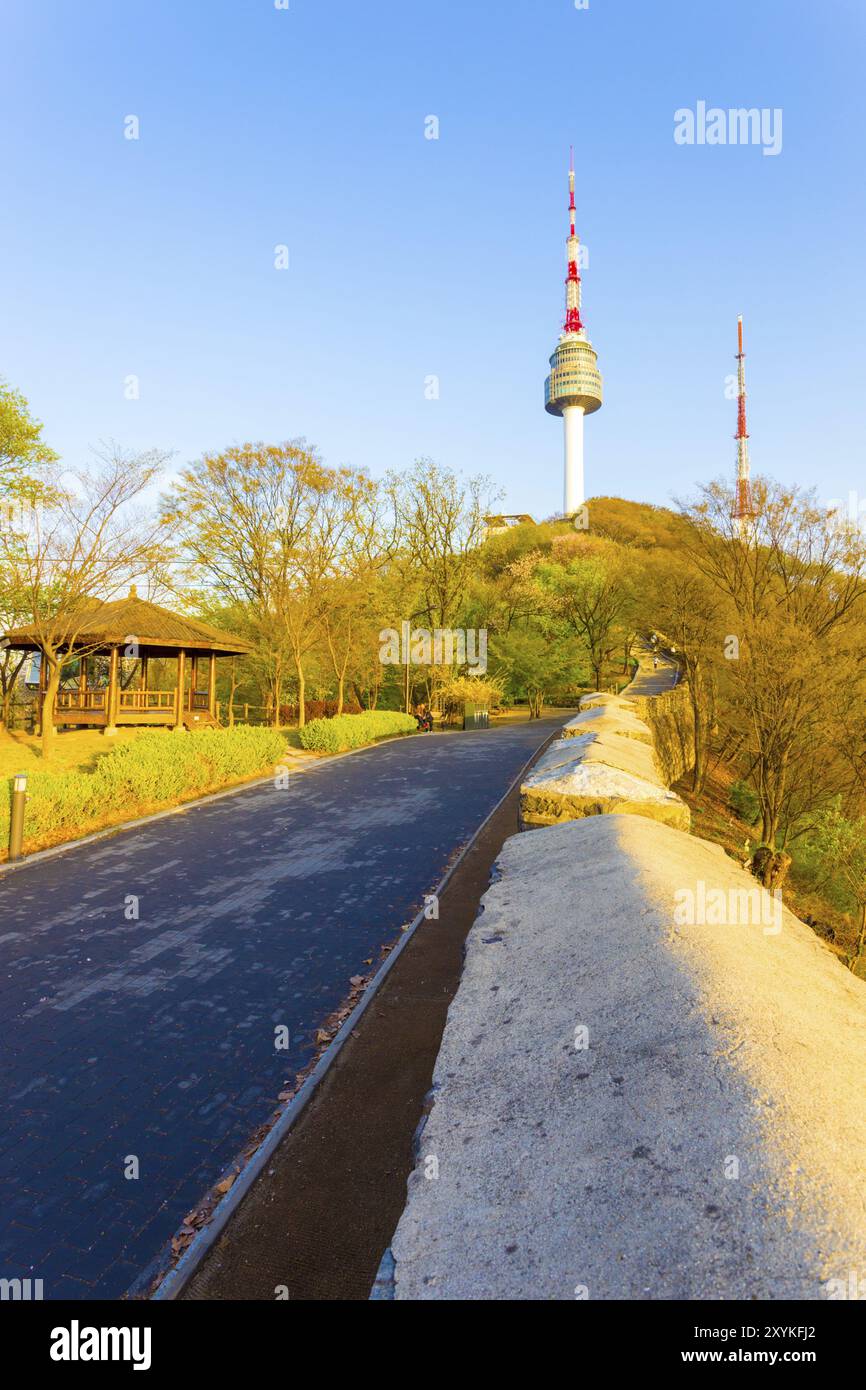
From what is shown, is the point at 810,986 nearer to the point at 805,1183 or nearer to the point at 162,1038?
the point at 805,1183

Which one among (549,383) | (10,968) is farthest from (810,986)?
(549,383)

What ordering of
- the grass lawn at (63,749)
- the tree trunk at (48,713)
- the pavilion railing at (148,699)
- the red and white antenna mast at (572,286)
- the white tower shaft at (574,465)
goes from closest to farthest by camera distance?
the grass lawn at (63,749) → the tree trunk at (48,713) → the pavilion railing at (148,699) → the red and white antenna mast at (572,286) → the white tower shaft at (574,465)

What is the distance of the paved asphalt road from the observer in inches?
120

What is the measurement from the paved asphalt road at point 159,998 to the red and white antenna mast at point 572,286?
108 metres

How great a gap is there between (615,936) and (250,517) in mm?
28674

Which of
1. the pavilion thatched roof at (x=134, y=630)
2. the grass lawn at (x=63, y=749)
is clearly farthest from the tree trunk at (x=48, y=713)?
the pavilion thatched roof at (x=134, y=630)

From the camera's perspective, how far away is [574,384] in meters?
101

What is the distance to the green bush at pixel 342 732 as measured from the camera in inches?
767

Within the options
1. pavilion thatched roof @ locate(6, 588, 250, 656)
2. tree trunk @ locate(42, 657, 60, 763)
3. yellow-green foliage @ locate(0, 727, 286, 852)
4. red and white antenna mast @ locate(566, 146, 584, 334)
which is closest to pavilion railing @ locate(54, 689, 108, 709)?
pavilion thatched roof @ locate(6, 588, 250, 656)

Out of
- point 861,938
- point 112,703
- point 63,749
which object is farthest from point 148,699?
point 861,938

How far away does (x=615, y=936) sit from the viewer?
11.3 ft

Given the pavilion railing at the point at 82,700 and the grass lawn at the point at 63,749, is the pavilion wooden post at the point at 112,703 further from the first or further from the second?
the pavilion railing at the point at 82,700

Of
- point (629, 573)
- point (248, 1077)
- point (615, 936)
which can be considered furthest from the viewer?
point (629, 573)
